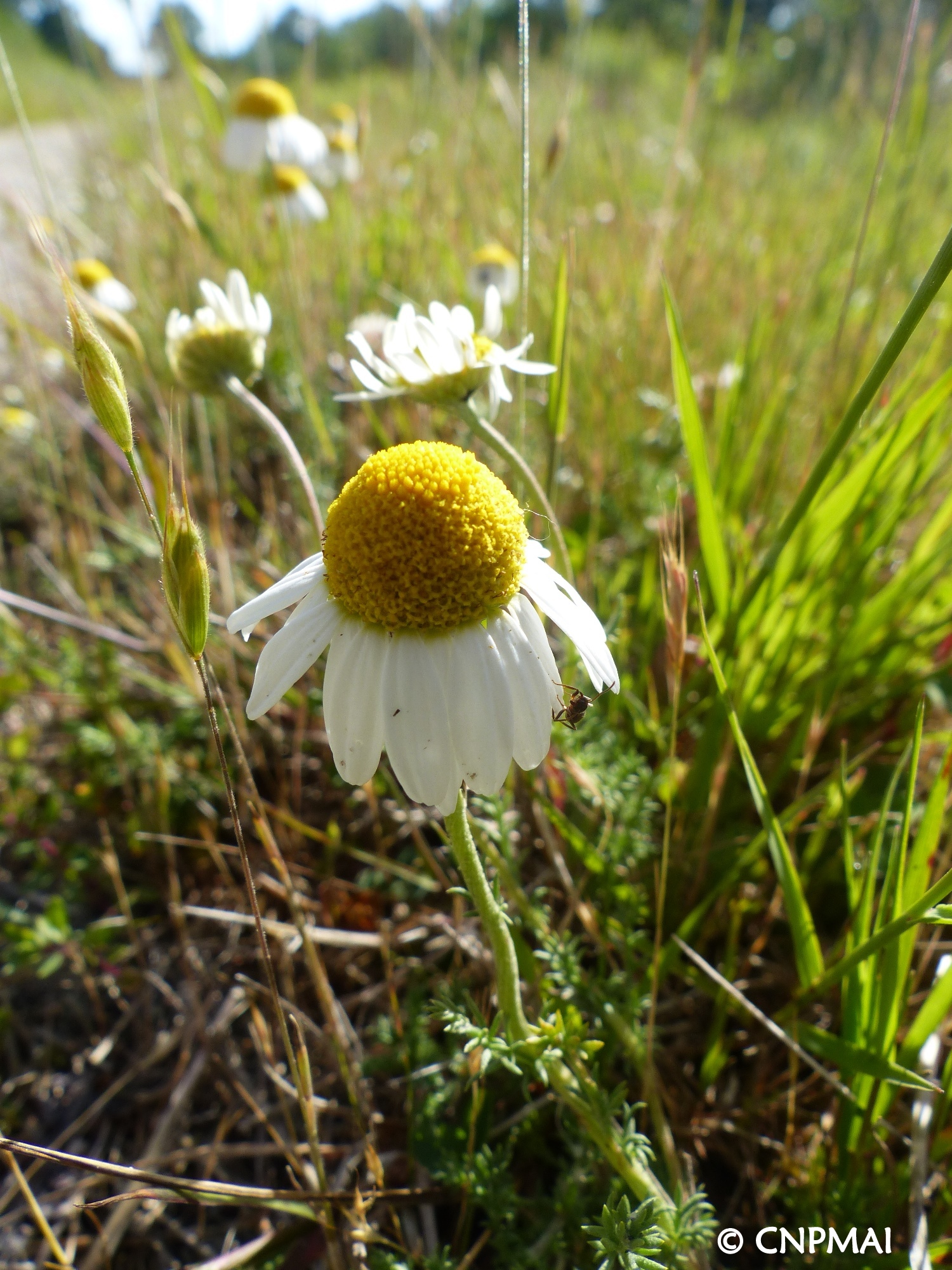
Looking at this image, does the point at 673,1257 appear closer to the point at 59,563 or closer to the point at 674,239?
the point at 59,563

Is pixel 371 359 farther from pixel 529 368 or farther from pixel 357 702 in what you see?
pixel 357 702

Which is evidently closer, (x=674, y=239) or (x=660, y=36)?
(x=674, y=239)

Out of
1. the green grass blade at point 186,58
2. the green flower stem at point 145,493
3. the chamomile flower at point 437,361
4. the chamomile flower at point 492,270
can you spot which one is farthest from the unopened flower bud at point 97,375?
the green grass blade at point 186,58

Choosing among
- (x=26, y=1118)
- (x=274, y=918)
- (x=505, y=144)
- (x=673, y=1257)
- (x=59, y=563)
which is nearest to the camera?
(x=673, y=1257)

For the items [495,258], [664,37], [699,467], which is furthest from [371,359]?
[664,37]

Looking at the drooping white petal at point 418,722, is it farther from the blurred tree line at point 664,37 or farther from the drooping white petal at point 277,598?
the blurred tree line at point 664,37

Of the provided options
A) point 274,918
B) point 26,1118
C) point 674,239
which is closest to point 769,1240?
point 274,918
